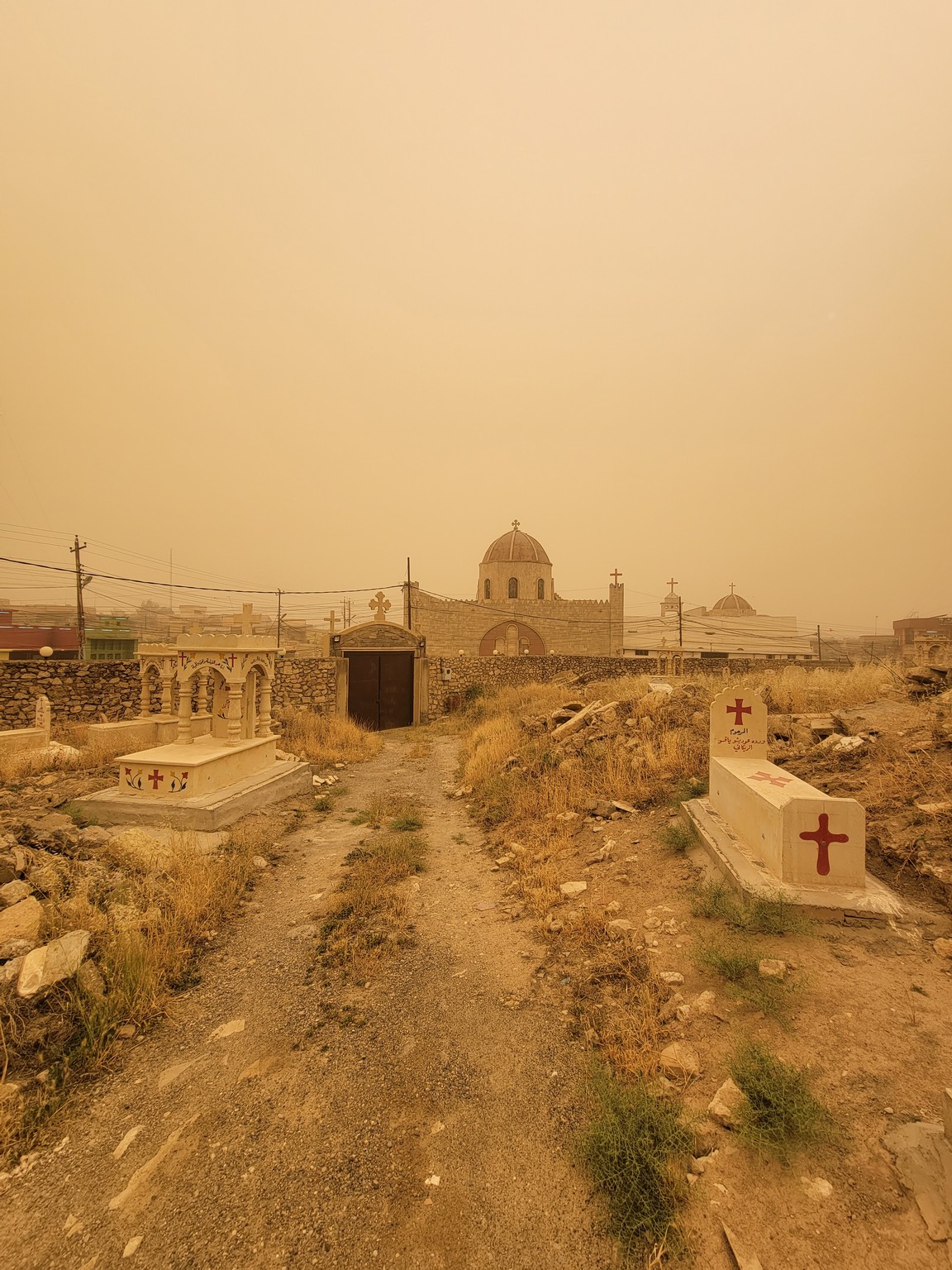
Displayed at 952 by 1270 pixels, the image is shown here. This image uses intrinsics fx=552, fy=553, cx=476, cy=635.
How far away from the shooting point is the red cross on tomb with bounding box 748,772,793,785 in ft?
17.5

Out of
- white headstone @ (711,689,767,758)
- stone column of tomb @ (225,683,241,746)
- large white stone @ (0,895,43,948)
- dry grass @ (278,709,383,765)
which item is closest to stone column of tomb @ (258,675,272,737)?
stone column of tomb @ (225,683,241,746)

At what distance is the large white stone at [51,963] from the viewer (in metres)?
3.52

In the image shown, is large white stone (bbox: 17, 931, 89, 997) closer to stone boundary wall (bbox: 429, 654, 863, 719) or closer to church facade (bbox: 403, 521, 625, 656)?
stone boundary wall (bbox: 429, 654, 863, 719)

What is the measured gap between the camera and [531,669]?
2225cm

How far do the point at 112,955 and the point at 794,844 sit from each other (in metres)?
5.24

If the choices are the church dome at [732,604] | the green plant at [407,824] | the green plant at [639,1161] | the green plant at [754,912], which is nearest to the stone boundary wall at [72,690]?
the green plant at [407,824]

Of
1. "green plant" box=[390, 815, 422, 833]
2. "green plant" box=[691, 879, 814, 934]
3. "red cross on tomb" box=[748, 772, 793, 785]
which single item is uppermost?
"red cross on tomb" box=[748, 772, 793, 785]

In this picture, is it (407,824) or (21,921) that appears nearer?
(21,921)

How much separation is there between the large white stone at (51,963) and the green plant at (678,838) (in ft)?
17.3

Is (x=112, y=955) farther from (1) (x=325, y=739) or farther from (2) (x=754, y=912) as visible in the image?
(1) (x=325, y=739)

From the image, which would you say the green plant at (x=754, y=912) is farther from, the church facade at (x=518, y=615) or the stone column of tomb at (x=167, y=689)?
the church facade at (x=518, y=615)

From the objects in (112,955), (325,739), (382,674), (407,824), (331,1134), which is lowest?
(407,824)

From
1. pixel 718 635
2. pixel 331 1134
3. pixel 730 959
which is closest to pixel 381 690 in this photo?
pixel 730 959

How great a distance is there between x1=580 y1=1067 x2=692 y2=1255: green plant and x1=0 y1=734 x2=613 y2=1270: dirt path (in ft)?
0.42
